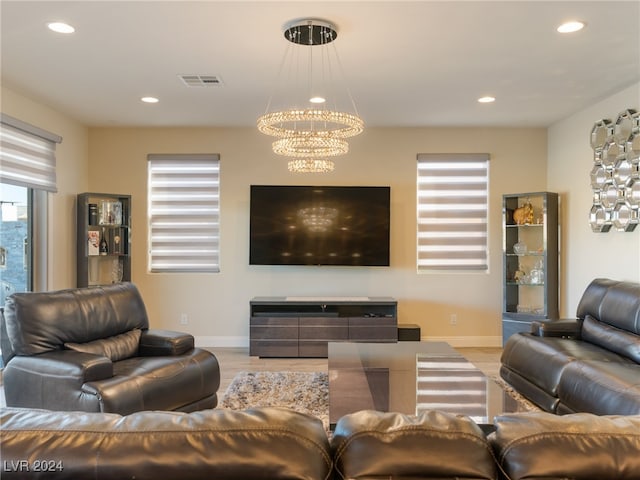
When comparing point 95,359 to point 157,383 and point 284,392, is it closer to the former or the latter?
point 157,383

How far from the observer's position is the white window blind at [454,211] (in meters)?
5.79

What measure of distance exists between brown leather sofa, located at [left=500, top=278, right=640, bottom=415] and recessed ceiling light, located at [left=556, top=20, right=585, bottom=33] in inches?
76.0

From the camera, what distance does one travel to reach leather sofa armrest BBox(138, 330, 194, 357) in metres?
3.37

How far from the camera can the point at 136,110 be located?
504cm

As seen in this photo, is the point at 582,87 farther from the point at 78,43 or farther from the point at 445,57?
the point at 78,43

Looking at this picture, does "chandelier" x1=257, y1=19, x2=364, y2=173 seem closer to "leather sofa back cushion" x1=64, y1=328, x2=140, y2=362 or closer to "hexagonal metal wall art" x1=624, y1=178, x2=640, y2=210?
"leather sofa back cushion" x1=64, y1=328, x2=140, y2=362

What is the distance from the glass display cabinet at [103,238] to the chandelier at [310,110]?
2480mm

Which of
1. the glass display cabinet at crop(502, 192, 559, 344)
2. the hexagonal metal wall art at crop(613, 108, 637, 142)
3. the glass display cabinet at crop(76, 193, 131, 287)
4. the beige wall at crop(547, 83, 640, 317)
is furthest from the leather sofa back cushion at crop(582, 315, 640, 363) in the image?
the glass display cabinet at crop(76, 193, 131, 287)

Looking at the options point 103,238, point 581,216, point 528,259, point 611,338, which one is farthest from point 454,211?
point 103,238

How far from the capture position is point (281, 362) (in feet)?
16.5

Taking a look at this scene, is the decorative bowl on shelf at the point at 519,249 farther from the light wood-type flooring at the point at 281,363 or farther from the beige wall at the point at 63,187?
the beige wall at the point at 63,187

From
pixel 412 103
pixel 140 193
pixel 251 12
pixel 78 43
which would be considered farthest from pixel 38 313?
pixel 412 103

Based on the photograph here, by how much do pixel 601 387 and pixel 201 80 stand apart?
3757 millimetres

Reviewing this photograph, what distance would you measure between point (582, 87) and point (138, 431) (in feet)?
15.3
